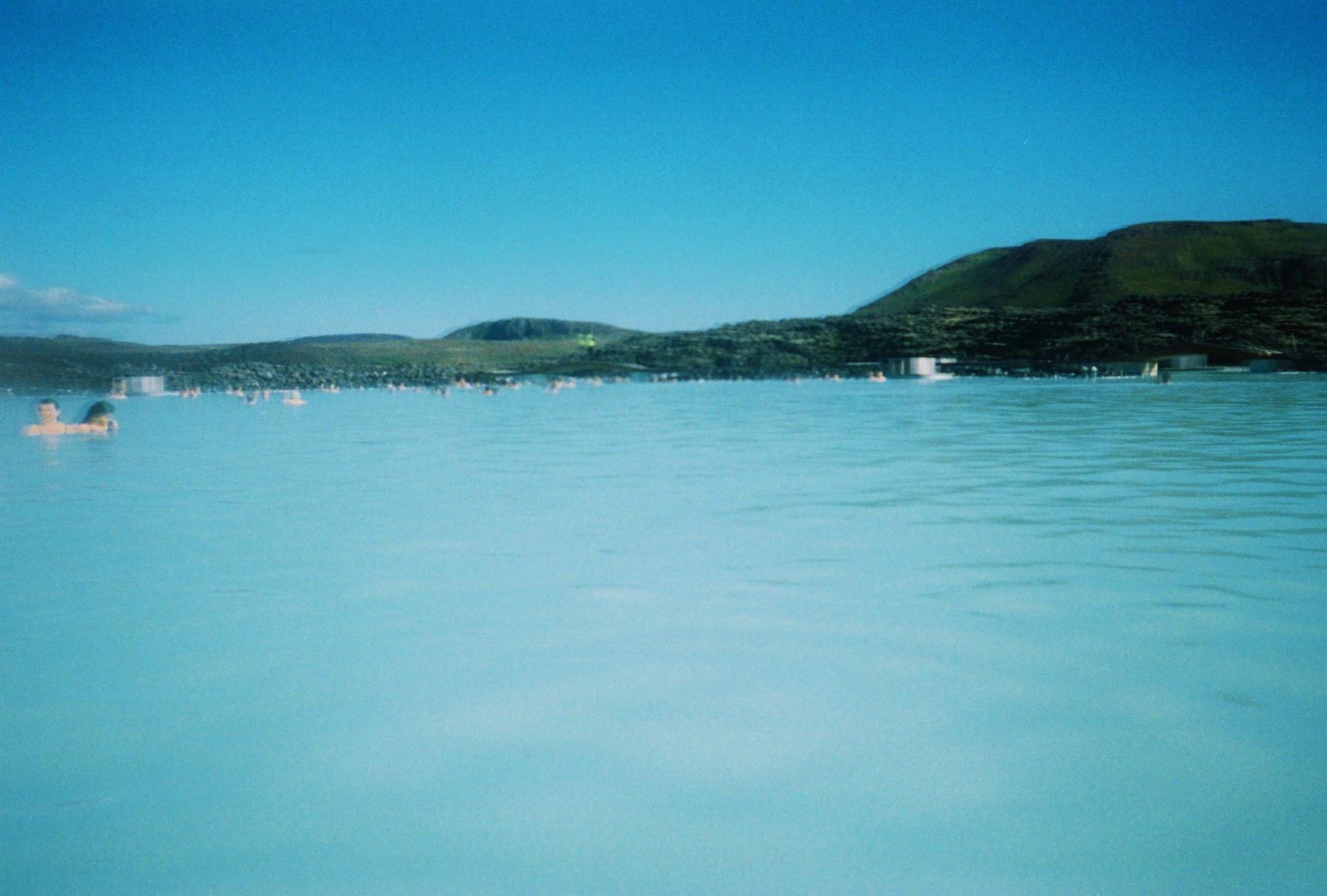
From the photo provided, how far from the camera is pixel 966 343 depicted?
8862 centimetres

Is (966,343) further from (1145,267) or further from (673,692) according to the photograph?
(673,692)

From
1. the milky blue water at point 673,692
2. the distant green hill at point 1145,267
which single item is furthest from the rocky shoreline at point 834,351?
the milky blue water at point 673,692

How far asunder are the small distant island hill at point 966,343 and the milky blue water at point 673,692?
64693mm

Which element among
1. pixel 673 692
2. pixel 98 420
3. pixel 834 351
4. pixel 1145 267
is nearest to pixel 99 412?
pixel 98 420

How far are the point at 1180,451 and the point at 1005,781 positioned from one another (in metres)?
14.7

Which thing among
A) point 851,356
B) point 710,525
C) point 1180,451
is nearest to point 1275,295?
point 851,356

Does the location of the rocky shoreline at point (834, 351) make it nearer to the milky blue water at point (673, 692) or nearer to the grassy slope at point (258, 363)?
the grassy slope at point (258, 363)

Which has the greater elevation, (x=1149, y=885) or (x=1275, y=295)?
(x=1275, y=295)

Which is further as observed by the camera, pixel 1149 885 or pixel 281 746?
pixel 281 746

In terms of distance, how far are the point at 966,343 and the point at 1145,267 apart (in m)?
72.9

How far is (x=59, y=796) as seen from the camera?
437 centimetres

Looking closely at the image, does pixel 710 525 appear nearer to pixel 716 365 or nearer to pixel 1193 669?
pixel 1193 669

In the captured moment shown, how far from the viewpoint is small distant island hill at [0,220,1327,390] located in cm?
7294

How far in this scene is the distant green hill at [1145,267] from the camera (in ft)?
442
